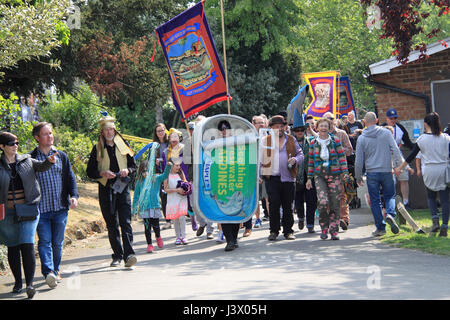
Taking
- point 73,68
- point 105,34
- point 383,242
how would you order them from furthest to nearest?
point 105,34, point 73,68, point 383,242

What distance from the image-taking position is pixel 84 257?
37.4ft

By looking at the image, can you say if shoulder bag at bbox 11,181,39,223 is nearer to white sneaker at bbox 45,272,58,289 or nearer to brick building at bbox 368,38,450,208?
white sneaker at bbox 45,272,58,289

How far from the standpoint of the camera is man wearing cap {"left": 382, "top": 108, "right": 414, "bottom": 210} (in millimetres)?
14054

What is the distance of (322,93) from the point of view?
20.3 meters

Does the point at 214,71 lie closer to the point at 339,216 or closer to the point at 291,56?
the point at 339,216

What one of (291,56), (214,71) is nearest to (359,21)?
(291,56)

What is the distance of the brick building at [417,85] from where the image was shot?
57.3 feet

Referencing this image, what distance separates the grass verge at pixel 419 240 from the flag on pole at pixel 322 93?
7121 mm

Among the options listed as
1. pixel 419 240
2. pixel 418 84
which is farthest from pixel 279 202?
pixel 418 84

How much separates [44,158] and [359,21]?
41.6 meters

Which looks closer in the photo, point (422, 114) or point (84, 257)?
point (84, 257)

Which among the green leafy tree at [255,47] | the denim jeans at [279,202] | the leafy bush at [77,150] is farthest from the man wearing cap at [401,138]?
the green leafy tree at [255,47]

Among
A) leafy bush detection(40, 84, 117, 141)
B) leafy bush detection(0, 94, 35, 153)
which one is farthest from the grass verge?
leafy bush detection(40, 84, 117, 141)

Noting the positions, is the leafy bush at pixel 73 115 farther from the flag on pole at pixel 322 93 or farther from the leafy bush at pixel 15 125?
the leafy bush at pixel 15 125
